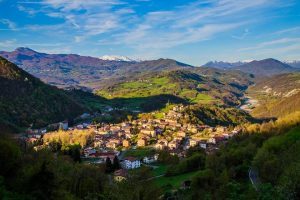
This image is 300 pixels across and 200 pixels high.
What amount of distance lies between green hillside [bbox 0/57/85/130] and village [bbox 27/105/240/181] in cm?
1165

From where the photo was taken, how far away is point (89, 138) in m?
111

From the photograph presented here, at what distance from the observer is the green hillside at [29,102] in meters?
126

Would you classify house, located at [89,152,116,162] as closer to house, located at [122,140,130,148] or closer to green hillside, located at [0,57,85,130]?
house, located at [122,140,130,148]

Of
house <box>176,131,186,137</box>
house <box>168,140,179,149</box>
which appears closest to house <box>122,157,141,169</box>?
house <box>168,140,179,149</box>

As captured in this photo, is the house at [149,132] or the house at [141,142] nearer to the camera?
the house at [141,142]

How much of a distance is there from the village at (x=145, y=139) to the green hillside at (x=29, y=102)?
1165cm

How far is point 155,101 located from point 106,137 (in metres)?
83.2

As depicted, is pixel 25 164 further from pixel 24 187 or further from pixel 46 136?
→ pixel 46 136

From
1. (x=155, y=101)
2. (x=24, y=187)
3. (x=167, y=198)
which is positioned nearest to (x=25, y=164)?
(x=24, y=187)

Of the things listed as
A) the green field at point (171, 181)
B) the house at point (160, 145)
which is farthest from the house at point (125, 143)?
the green field at point (171, 181)

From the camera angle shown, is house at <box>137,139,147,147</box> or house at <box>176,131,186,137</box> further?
house at <box>176,131,186,137</box>

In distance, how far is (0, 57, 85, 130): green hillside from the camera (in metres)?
126

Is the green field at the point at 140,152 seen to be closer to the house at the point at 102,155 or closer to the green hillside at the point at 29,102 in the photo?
the house at the point at 102,155

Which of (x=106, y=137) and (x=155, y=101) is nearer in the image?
(x=106, y=137)
